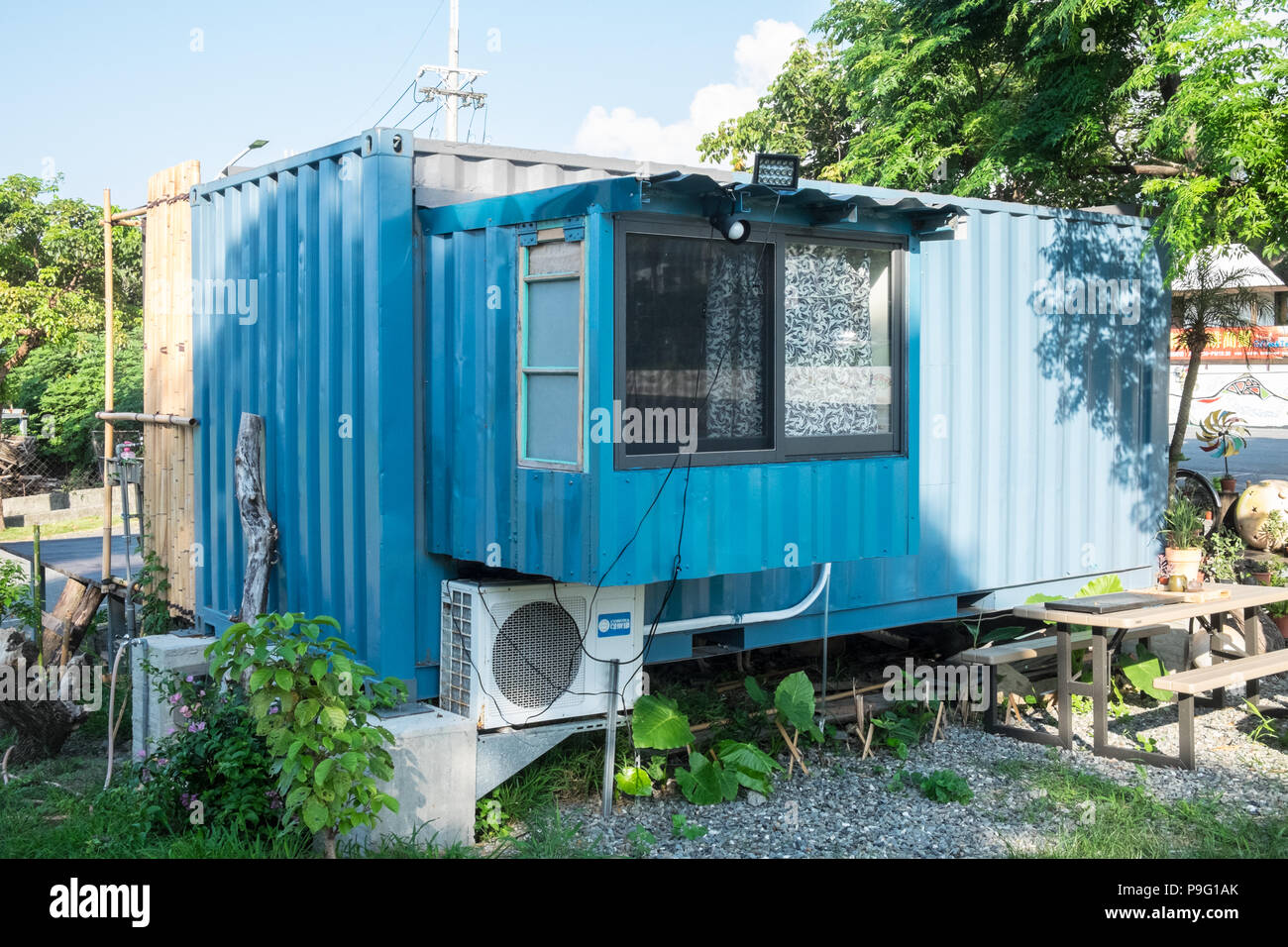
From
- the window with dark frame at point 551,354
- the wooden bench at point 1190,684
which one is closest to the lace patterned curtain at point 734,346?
the window with dark frame at point 551,354

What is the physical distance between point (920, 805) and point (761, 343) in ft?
8.23

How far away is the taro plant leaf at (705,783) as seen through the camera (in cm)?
632

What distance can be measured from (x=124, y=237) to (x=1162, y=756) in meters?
20.7

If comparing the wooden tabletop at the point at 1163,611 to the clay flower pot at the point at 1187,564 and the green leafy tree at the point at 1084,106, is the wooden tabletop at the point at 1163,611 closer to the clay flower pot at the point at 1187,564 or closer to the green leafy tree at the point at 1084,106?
the clay flower pot at the point at 1187,564

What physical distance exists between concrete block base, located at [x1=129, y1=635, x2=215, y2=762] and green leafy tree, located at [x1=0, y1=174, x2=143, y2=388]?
1048 cm

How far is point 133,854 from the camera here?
16.9ft

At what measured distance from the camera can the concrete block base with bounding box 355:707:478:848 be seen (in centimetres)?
563

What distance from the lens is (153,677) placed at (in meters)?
7.27

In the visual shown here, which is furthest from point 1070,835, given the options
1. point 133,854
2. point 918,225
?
point 133,854

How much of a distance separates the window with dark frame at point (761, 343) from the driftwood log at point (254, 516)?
2625 millimetres

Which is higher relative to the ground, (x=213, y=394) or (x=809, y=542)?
(x=213, y=394)

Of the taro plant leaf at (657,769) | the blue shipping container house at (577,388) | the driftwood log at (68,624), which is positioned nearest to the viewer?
the blue shipping container house at (577,388)

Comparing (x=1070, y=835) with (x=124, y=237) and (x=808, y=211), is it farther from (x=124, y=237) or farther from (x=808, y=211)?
(x=124, y=237)

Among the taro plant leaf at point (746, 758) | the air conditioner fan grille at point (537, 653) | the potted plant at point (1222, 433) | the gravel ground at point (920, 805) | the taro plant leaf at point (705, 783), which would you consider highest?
the potted plant at point (1222, 433)
